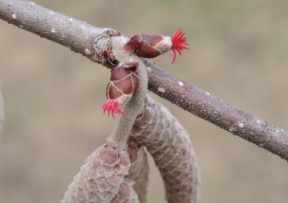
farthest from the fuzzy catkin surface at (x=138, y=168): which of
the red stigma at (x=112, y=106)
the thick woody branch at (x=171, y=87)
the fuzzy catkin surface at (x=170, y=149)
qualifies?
the red stigma at (x=112, y=106)

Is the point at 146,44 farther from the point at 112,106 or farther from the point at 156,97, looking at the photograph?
the point at 156,97

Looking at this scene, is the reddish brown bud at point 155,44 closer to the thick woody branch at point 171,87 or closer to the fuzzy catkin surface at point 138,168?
the thick woody branch at point 171,87

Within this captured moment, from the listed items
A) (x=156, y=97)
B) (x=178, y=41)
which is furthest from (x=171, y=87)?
(x=156, y=97)

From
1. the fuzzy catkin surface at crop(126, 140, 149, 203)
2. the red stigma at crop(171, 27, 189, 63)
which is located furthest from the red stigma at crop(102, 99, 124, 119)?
the fuzzy catkin surface at crop(126, 140, 149, 203)

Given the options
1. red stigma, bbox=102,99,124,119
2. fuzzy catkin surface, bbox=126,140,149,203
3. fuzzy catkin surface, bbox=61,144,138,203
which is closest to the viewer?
red stigma, bbox=102,99,124,119

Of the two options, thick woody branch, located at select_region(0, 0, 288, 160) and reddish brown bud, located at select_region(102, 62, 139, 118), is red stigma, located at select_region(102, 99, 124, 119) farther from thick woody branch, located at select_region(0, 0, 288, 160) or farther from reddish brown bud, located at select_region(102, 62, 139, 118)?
thick woody branch, located at select_region(0, 0, 288, 160)

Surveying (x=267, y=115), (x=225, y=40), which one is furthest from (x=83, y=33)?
(x=225, y=40)

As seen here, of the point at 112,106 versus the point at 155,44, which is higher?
the point at 155,44
